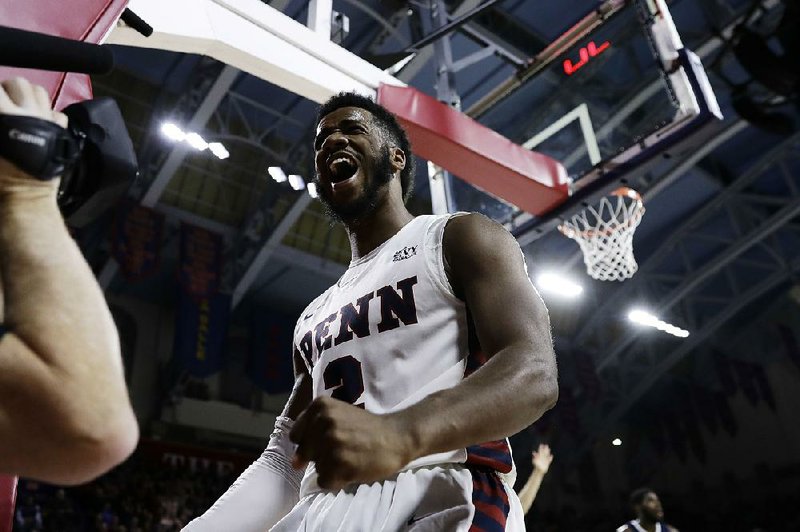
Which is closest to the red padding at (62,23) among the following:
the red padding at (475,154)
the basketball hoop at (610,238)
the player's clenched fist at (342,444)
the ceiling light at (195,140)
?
the player's clenched fist at (342,444)

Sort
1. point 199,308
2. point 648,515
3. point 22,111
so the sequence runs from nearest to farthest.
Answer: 1. point 22,111
2. point 648,515
3. point 199,308

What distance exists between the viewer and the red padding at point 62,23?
5.75 ft

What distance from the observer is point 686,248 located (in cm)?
1484

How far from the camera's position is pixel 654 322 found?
1437cm

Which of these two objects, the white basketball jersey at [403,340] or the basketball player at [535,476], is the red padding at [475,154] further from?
the white basketball jersey at [403,340]

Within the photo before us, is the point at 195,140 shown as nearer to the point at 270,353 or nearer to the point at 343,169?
the point at 270,353

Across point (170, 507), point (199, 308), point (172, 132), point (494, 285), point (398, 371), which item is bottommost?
point (398, 371)

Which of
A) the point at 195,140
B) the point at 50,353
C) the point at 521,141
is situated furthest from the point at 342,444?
the point at 521,141

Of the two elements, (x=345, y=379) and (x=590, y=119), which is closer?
(x=345, y=379)

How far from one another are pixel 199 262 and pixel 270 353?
2.37 meters

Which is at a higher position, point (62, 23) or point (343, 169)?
point (62, 23)

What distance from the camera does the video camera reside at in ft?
3.00

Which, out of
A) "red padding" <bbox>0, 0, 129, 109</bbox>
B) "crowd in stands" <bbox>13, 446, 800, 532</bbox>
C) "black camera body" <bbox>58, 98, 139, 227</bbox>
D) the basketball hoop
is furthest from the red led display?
"crowd in stands" <bbox>13, 446, 800, 532</bbox>

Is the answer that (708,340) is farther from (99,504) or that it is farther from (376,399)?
(376,399)
